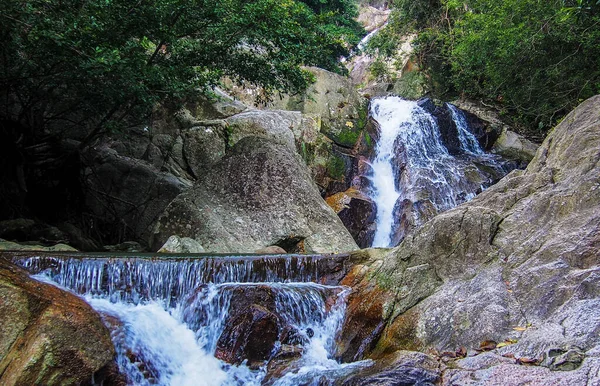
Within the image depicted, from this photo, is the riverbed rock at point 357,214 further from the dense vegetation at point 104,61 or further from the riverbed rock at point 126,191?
the riverbed rock at point 126,191

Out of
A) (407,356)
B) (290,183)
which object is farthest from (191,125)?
(407,356)

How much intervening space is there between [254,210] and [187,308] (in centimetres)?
505

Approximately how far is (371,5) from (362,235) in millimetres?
36992

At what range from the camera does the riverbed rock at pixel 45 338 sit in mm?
4270

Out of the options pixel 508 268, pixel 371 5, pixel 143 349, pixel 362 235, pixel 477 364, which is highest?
pixel 371 5

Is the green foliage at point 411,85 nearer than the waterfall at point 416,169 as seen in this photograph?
No

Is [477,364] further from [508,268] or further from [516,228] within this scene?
[516,228]

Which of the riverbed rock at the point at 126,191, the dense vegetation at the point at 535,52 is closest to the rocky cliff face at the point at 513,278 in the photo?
the dense vegetation at the point at 535,52

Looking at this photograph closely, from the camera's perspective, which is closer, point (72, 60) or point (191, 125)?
point (72, 60)

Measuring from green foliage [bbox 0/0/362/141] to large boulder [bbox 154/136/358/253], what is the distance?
2317 millimetres

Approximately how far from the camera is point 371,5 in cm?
4488

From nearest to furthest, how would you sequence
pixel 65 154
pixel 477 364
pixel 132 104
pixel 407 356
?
pixel 477 364, pixel 407 356, pixel 132 104, pixel 65 154

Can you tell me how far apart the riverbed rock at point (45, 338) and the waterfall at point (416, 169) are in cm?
1058

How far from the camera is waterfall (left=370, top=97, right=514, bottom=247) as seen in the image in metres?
14.5
